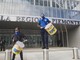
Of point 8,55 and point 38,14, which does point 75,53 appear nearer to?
point 8,55

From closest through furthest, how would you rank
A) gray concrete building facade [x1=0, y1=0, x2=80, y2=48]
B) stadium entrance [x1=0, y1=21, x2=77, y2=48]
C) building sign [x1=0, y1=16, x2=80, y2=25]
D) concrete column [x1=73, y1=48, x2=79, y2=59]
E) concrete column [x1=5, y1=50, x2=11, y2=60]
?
concrete column [x1=5, y1=50, x2=11, y2=60] → concrete column [x1=73, y1=48, x2=79, y2=59] → building sign [x1=0, y1=16, x2=80, y2=25] → gray concrete building facade [x1=0, y1=0, x2=80, y2=48] → stadium entrance [x1=0, y1=21, x2=77, y2=48]

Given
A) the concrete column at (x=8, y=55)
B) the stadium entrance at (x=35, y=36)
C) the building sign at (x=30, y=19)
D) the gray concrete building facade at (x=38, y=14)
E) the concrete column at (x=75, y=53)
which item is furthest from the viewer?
the stadium entrance at (x=35, y=36)

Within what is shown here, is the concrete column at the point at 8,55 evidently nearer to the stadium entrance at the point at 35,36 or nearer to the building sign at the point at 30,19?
the building sign at the point at 30,19

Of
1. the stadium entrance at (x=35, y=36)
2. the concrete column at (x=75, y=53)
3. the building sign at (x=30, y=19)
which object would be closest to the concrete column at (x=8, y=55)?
the concrete column at (x=75, y=53)

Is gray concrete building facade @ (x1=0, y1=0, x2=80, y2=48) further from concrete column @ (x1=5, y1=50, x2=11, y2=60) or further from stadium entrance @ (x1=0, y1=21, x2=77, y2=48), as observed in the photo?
concrete column @ (x1=5, y1=50, x2=11, y2=60)

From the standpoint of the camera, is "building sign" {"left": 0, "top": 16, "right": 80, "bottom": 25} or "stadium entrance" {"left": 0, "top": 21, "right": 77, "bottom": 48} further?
"stadium entrance" {"left": 0, "top": 21, "right": 77, "bottom": 48}

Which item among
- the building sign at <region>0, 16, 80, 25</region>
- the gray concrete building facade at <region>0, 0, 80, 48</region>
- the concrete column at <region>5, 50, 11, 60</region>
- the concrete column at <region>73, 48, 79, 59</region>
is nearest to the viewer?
the concrete column at <region>5, 50, 11, 60</region>

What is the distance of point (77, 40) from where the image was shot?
2364cm

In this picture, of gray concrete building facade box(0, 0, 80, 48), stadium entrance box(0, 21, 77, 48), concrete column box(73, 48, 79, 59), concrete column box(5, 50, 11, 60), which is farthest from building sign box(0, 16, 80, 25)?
concrete column box(5, 50, 11, 60)

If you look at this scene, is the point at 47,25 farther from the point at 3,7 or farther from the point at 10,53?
the point at 3,7

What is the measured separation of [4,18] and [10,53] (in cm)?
1258

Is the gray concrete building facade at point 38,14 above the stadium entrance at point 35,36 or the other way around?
above

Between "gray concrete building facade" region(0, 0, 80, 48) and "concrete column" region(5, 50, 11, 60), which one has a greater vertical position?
"gray concrete building facade" region(0, 0, 80, 48)

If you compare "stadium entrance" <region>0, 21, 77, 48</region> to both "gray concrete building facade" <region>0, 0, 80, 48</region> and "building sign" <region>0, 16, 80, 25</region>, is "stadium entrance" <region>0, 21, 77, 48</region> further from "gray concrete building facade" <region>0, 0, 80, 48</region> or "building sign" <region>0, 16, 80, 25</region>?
"building sign" <region>0, 16, 80, 25</region>
